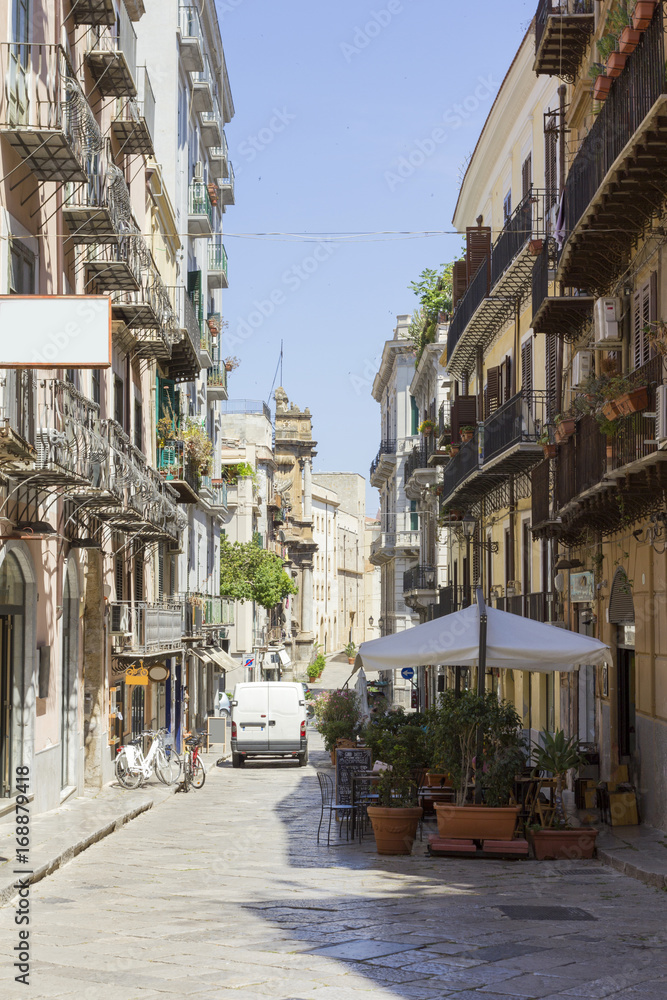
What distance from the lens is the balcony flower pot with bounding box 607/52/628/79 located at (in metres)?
15.0

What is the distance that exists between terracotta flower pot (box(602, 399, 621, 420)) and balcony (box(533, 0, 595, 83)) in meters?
7.61

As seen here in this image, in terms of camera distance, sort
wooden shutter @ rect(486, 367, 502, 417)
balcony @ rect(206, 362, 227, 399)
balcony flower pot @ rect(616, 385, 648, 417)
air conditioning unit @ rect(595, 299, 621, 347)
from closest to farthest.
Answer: balcony flower pot @ rect(616, 385, 648, 417)
air conditioning unit @ rect(595, 299, 621, 347)
wooden shutter @ rect(486, 367, 502, 417)
balcony @ rect(206, 362, 227, 399)

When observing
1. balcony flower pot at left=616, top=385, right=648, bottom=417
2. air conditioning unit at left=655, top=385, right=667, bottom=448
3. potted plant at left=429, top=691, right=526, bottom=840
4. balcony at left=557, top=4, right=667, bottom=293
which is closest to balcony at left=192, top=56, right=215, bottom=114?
balcony at left=557, top=4, right=667, bottom=293

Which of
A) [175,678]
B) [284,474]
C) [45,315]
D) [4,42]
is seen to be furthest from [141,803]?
[284,474]

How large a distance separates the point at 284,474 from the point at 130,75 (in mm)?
74404

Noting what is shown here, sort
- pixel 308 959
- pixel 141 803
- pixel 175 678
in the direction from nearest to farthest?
1. pixel 308 959
2. pixel 141 803
3. pixel 175 678

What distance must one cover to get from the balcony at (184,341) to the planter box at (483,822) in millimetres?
15449

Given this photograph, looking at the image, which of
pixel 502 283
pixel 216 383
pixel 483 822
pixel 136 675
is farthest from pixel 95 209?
pixel 216 383

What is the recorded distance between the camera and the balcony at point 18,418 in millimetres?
12352

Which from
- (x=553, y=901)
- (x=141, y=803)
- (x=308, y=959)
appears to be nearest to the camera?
(x=308, y=959)

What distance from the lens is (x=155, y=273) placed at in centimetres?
2420

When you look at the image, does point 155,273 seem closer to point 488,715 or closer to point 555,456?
point 555,456

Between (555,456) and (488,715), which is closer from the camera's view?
(488,715)

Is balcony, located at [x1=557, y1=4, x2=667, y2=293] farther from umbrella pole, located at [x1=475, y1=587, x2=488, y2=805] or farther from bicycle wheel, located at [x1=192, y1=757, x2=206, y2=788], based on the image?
bicycle wheel, located at [x1=192, y1=757, x2=206, y2=788]
